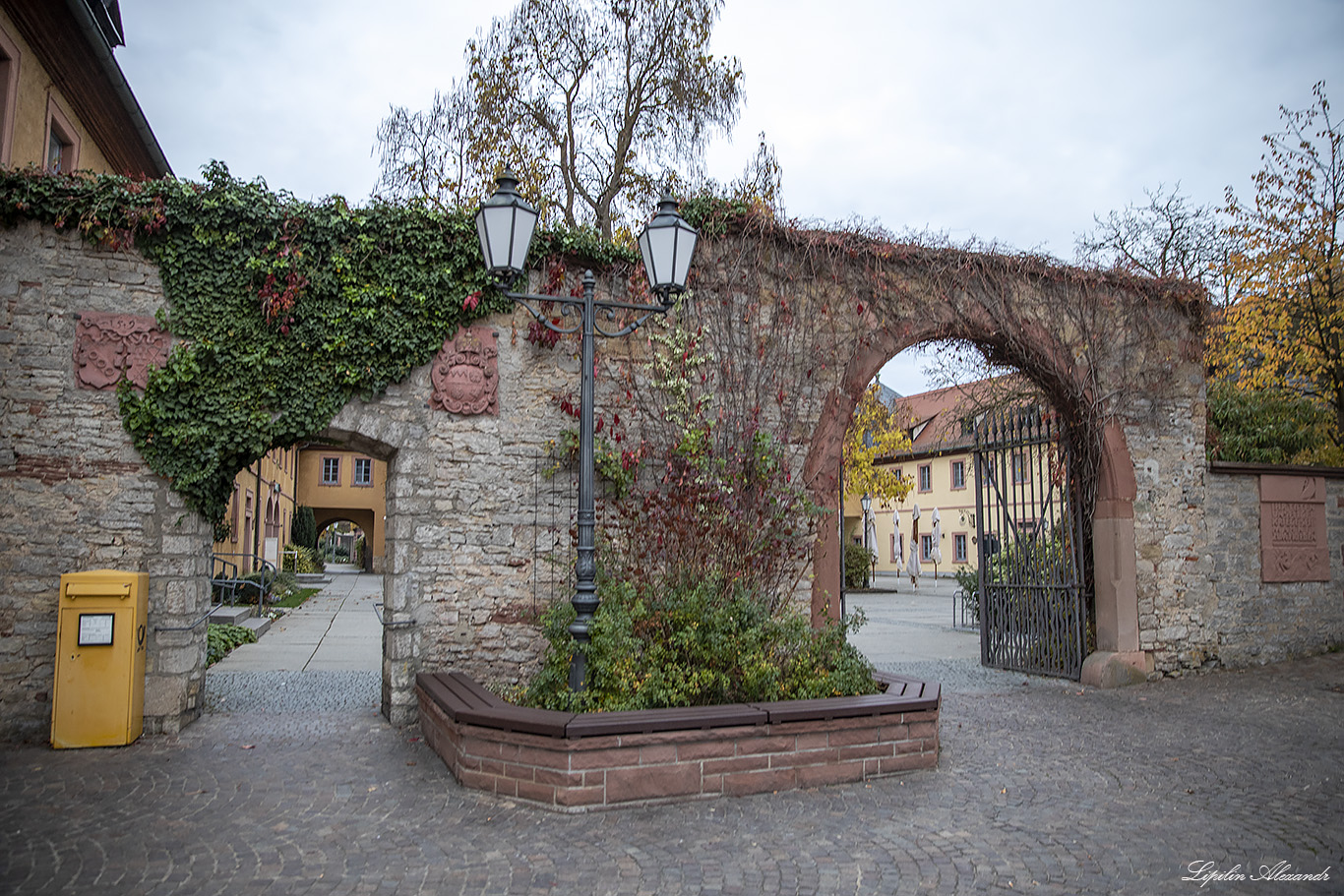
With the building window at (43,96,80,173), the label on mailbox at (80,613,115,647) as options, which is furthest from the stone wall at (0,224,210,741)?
the building window at (43,96,80,173)

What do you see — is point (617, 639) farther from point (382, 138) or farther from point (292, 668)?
point (382, 138)

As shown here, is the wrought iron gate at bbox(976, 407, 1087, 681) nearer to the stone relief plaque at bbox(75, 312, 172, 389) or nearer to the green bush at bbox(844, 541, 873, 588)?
the stone relief plaque at bbox(75, 312, 172, 389)

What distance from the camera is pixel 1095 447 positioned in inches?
370

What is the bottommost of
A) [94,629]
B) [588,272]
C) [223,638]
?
[223,638]

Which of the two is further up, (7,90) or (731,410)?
(7,90)

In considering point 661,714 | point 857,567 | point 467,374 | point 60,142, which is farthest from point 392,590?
point 857,567

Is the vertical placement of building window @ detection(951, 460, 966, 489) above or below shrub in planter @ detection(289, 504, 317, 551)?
above

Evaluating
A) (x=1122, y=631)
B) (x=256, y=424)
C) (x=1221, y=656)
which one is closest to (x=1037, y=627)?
(x=1122, y=631)

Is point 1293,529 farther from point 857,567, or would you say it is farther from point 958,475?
point 958,475

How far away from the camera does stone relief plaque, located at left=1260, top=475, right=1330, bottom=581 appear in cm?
1003

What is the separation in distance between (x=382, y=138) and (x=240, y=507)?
9.28 metres

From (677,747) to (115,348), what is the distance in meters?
4.95

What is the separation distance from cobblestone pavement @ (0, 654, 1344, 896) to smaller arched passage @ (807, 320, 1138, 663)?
2392 millimetres

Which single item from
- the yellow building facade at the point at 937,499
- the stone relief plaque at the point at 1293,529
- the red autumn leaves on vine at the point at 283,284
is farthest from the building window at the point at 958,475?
the red autumn leaves on vine at the point at 283,284
